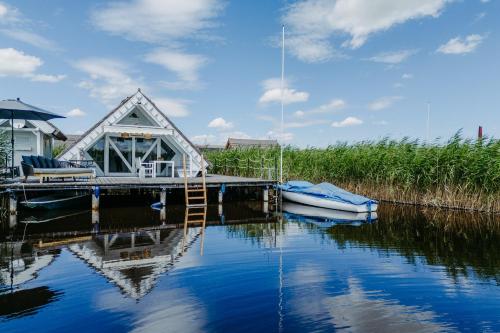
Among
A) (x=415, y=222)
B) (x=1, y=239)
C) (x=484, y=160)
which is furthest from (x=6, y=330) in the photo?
(x=484, y=160)

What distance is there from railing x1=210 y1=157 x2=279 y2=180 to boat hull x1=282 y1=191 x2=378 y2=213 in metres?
4.61

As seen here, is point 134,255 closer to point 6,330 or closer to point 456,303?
point 6,330

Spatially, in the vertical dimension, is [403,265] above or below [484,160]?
below

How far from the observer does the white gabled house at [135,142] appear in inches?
692

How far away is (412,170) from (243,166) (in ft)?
37.7

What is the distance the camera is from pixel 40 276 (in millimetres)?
6215

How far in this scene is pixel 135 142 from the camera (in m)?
19.3

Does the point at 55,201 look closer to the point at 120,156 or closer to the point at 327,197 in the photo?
the point at 120,156

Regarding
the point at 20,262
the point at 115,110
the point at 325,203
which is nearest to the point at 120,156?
the point at 115,110

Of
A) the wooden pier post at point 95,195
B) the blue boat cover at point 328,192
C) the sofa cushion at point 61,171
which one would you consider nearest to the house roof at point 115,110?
the sofa cushion at point 61,171

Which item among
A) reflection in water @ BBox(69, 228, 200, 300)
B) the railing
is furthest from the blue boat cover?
reflection in water @ BBox(69, 228, 200, 300)

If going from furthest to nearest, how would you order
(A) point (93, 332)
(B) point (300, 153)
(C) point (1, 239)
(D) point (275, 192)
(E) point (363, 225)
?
(B) point (300, 153), (D) point (275, 192), (E) point (363, 225), (C) point (1, 239), (A) point (93, 332)

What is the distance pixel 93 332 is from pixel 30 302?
1492 mm

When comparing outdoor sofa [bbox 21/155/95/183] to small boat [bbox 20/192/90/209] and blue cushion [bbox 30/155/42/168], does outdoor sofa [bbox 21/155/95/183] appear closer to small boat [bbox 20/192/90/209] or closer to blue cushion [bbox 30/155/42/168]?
blue cushion [bbox 30/155/42/168]
